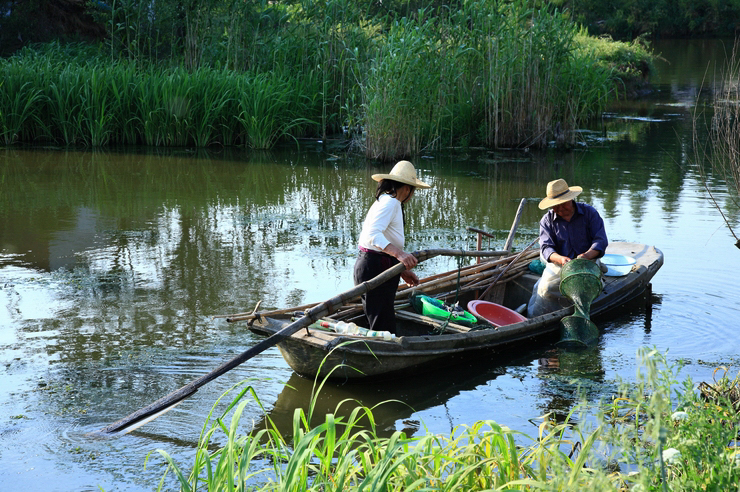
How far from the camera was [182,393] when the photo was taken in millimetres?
4152

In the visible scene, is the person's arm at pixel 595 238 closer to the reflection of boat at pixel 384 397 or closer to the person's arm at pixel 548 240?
the person's arm at pixel 548 240

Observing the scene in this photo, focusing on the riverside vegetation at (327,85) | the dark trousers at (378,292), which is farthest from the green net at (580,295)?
the riverside vegetation at (327,85)

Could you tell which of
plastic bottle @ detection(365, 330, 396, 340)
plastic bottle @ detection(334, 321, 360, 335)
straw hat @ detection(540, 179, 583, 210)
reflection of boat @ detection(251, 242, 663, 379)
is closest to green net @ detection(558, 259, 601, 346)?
reflection of boat @ detection(251, 242, 663, 379)

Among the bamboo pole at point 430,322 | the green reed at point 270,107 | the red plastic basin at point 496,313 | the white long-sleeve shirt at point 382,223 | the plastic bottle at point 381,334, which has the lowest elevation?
the red plastic basin at point 496,313

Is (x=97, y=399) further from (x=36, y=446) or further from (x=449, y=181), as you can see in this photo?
(x=449, y=181)

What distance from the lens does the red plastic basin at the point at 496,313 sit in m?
6.25

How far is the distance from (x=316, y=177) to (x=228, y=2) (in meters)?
5.13

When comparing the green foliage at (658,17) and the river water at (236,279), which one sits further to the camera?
the green foliage at (658,17)

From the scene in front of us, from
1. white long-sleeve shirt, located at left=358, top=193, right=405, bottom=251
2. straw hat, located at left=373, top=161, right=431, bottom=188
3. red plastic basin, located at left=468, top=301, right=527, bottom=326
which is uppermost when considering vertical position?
straw hat, located at left=373, top=161, right=431, bottom=188

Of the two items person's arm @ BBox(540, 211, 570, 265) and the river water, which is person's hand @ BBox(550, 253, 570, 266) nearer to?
person's arm @ BBox(540, 211, 570, 265)

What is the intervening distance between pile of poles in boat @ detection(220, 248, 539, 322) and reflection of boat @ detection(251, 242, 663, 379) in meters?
0.07

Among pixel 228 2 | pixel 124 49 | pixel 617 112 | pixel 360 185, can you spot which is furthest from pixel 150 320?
pixel 617 112

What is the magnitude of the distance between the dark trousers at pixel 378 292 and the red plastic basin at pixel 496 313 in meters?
1.03

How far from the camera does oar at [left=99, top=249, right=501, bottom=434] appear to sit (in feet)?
13.5
